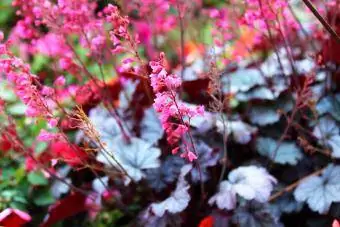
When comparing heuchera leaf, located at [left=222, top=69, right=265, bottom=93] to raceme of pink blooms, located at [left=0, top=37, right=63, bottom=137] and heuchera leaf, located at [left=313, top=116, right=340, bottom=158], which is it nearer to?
heuchera leaf, located at [left=313, top=116, right=340, bottom=158]

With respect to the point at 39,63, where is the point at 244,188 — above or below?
above

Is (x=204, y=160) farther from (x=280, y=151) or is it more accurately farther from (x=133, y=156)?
(x=280, y=151)

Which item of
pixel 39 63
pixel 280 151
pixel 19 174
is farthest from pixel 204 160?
pixel 39 63

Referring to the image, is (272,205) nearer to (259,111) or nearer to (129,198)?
(259,111)

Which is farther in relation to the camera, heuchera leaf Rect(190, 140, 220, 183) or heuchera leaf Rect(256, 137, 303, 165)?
heuchera leaf Rect(256, 137, 303, 165)

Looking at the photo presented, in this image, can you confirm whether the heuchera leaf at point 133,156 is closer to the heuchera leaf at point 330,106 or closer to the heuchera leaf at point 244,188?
the heuchera leaf at point 244,188

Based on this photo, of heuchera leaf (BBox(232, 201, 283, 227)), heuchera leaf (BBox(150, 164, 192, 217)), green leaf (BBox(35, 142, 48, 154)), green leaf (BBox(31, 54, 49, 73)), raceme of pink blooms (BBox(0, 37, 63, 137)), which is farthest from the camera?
green leaf (BBox(31, 54, 49, 73))

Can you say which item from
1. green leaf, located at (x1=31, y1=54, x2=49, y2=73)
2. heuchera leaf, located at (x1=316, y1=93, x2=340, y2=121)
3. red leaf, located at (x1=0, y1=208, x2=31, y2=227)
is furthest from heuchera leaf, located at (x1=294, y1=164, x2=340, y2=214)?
green leaf, located at (x1=31, y1=54, x2=49, y2=73)
